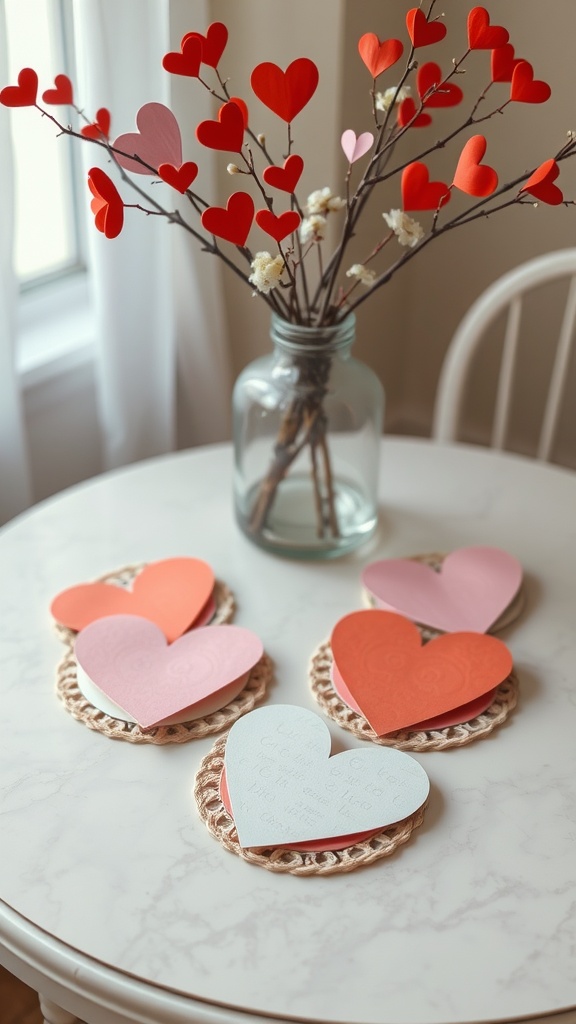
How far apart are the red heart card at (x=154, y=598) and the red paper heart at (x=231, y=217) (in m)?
0.36

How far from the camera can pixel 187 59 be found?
2.87 feet

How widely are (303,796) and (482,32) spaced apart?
0.66 meters

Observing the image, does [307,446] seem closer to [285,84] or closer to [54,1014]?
[285,84]

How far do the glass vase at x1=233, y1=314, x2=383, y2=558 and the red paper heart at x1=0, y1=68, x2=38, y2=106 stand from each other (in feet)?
1.02

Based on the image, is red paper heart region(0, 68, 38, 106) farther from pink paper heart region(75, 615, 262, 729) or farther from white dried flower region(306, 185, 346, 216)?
pink paper heart region(75, 615, 262, 729)

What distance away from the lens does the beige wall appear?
1.53m

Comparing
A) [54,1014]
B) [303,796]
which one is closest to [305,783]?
[303,796]

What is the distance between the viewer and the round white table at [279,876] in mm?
702

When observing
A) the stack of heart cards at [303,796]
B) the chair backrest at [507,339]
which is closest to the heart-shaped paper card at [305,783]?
the stack of heart cards at [303,796]

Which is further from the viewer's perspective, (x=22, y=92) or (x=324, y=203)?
(x=324, y=203)

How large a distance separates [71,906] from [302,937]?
0.57 feet

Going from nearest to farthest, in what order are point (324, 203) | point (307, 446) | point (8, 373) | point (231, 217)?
1. point (231, 217)
2. point (324, 203)
3. point (307, 446)
4. point (8, 373)

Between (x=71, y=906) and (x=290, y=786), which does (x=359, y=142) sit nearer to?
(x=290, y=786)

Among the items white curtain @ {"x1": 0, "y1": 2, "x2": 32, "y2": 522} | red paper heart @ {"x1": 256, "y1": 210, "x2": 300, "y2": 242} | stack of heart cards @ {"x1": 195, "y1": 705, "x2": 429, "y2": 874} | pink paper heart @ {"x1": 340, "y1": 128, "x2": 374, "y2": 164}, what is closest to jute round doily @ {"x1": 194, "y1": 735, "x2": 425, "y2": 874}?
stack of heart cards @ {"x1": 195, "y1": 705, "x2": 429, "y2": 874}
